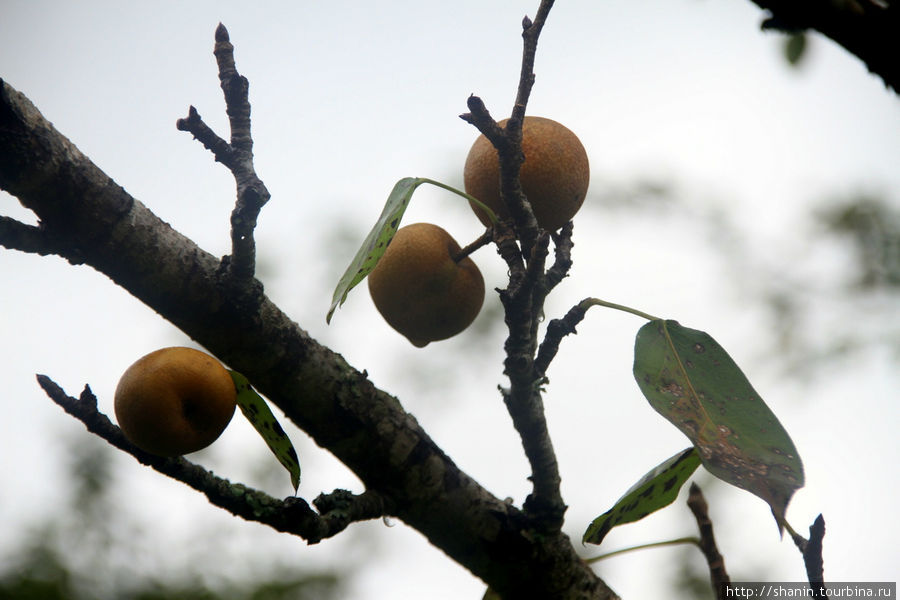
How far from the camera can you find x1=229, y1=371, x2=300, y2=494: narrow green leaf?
51.7 inches

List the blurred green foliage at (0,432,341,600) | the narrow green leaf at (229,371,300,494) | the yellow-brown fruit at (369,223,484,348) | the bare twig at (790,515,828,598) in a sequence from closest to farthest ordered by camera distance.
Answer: the bare twig at (790,515,828,598), the narrow green leaf at (229,371,300,494), the yellow-brown fruit at (369,223,484,348), the blurred green foliage at (0,432,341,600)

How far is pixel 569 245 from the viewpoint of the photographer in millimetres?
1542

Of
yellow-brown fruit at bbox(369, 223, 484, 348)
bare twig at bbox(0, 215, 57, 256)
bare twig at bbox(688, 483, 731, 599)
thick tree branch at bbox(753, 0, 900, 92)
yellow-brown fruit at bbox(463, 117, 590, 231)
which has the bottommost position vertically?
thick tree branch at bbox(753, 0, 900, 92)

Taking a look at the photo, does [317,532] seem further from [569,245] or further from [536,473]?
[569,245]

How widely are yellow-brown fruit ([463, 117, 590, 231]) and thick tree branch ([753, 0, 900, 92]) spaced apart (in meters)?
0.95

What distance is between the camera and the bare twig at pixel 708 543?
1261 millimetres

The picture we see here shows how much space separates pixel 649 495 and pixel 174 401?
2.92ft

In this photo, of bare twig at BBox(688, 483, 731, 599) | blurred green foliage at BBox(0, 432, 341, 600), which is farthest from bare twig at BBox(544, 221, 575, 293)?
blurred green foliage at BBox(0, 432, 341, 600)

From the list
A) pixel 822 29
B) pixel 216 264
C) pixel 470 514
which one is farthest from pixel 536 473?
pixel 822 29

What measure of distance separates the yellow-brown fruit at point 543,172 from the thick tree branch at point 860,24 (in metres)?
0.95

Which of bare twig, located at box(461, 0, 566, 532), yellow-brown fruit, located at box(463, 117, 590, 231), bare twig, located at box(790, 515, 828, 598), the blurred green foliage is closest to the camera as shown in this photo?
bare twig, located at box(790, 515, 828, 598)

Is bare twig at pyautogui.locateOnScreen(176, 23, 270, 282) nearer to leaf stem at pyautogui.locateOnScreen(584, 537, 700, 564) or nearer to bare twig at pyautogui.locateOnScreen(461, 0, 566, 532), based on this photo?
bare twig at pyautogui.locateOnScreen(461, 0, 566, 532)

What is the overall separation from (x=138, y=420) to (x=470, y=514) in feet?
1.97

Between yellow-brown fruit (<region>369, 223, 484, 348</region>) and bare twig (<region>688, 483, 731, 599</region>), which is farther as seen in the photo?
yellow-brown fruit (<region>369, 223, 484, 348</region>)
